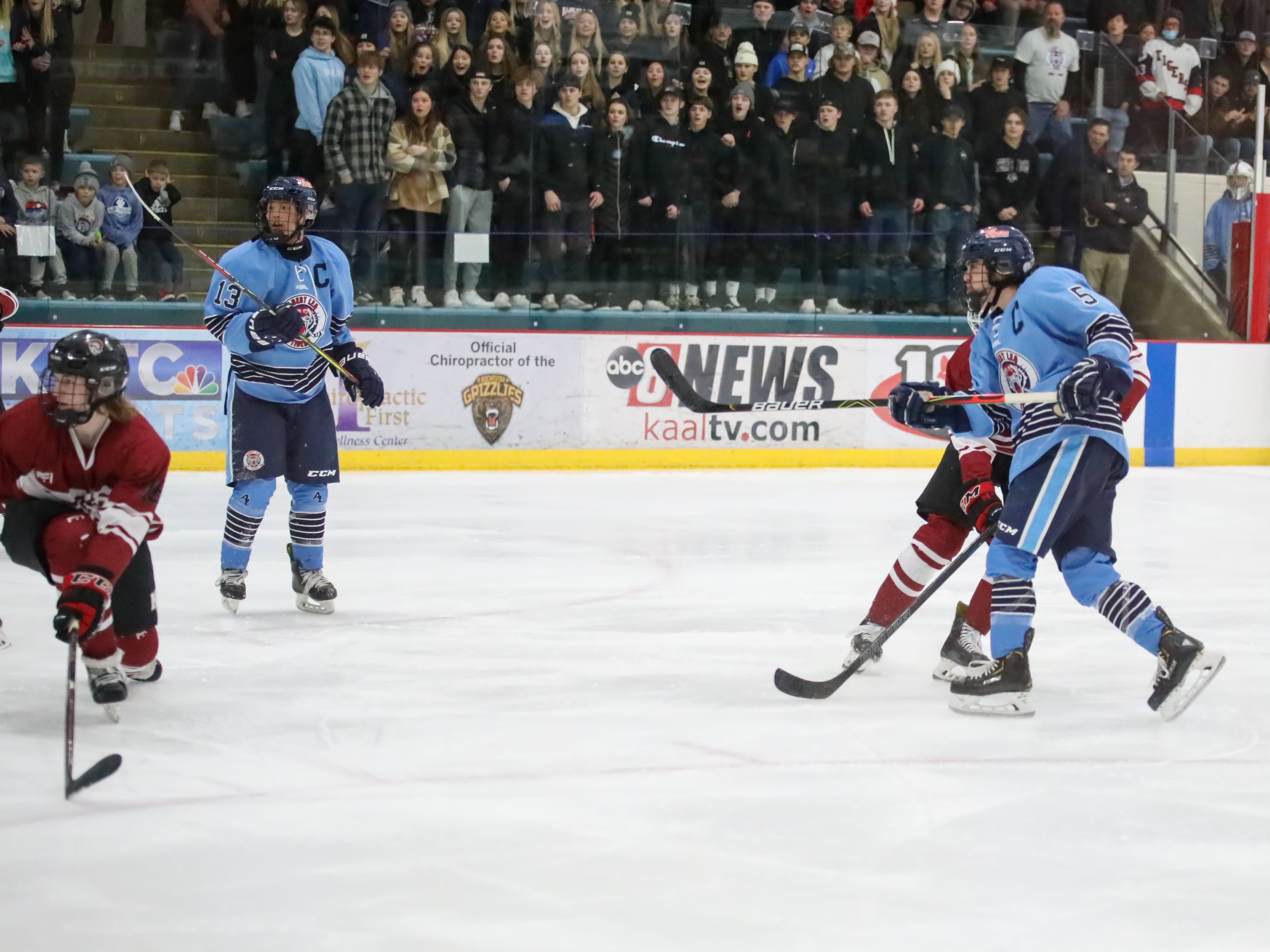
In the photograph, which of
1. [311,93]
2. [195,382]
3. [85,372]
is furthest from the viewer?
[311,93]

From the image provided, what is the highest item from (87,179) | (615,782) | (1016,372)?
(87,179)

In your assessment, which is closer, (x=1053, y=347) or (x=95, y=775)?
(x=95, y=775)

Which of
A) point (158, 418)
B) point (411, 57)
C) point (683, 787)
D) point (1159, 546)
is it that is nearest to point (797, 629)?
point (683, 787)

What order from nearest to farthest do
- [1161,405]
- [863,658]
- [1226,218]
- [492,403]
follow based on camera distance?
1. [863,658]
2. [492,403]
3. [1161,405]
4. [1226,218]

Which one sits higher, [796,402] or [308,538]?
[796,402]

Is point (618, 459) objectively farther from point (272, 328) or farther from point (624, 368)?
point (272, 328)

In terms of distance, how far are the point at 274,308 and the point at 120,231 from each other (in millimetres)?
4131

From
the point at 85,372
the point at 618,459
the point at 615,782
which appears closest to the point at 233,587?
the point at 85,372

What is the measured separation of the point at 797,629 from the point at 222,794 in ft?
6.58

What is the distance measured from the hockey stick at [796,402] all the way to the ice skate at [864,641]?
0.53 meters

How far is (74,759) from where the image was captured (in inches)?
105

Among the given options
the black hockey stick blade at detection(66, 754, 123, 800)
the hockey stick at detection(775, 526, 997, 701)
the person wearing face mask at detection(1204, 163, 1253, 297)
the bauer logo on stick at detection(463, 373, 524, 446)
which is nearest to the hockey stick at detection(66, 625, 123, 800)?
the black hockey stick blade at detection(66, 754, 123, 800)

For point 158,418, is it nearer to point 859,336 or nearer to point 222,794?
point 859,336

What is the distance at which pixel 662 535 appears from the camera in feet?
19.8
